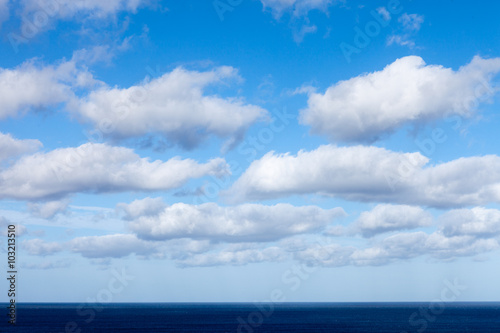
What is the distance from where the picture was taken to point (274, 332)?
5955 inches

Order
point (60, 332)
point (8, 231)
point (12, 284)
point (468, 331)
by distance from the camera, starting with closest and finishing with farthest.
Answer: point (8, 231)
point (12, 284)
point (60, 332)
point (468, 331)

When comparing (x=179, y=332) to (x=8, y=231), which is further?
(x=179, y=332)

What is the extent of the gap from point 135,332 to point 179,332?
45.5 feet

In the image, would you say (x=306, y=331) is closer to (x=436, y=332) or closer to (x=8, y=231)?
(x=436, y=332)

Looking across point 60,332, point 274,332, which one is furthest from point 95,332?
point 274,332

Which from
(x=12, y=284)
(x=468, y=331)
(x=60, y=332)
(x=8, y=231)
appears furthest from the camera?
(x=468, y=331)

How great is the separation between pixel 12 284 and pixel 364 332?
111 meters

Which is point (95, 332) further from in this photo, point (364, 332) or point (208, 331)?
point (364, 332)

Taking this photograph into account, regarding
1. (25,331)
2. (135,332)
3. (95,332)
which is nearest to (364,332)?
(135,332)

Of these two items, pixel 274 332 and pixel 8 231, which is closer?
pixel 8 231

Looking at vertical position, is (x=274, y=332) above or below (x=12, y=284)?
below

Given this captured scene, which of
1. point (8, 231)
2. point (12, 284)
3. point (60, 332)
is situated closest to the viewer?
point (8, 231)

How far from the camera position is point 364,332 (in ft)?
513

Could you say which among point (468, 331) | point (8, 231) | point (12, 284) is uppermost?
point (8, 231)
